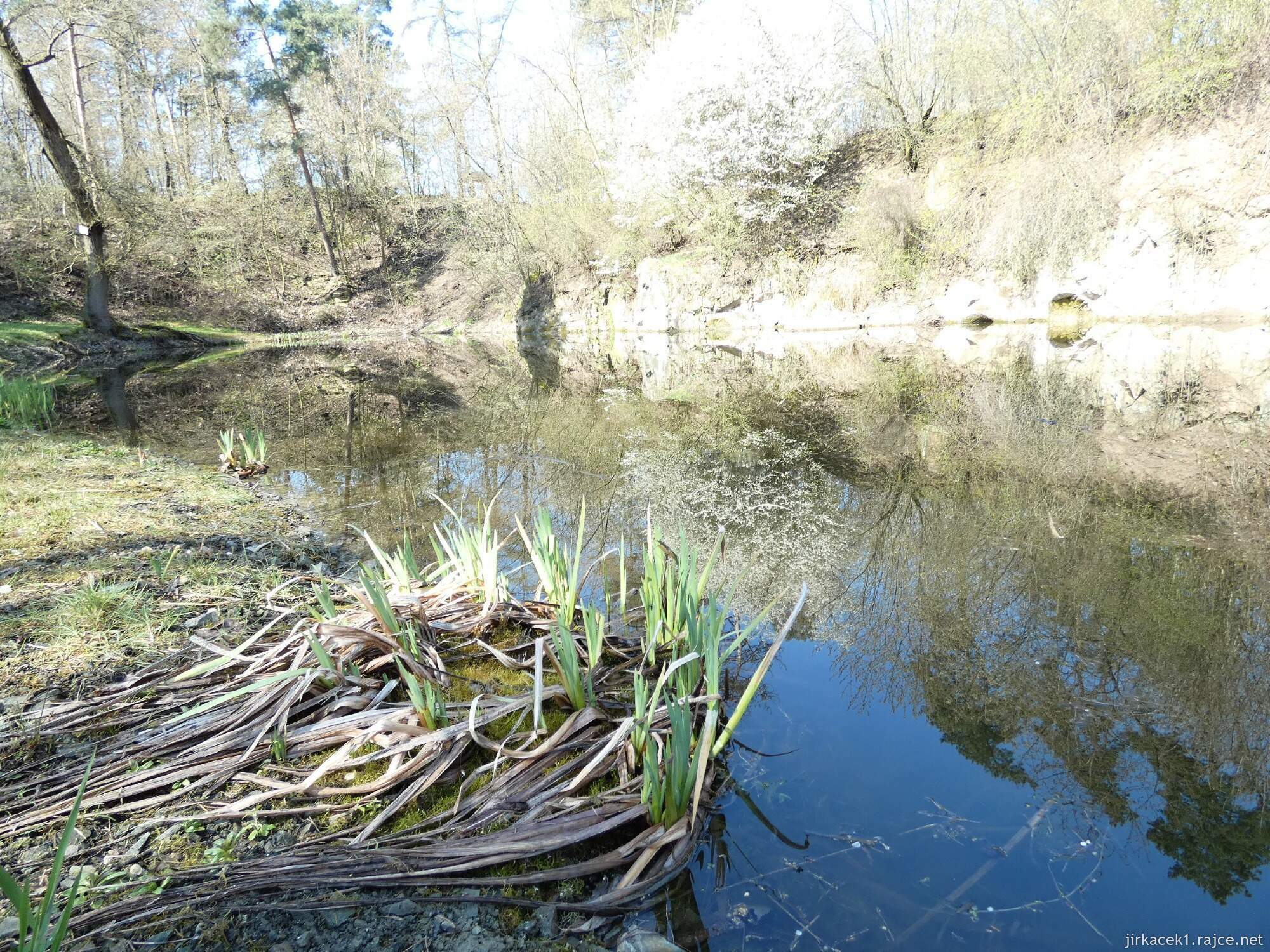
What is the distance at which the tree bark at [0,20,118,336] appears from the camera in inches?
512

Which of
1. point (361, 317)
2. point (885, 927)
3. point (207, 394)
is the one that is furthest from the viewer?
point (361, 317)

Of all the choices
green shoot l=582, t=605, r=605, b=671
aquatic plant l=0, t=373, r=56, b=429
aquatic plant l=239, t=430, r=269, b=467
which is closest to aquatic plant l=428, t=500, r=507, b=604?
green shoot l=582, t=605, r=605, b=671

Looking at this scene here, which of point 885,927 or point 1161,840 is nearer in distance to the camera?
point 885,927

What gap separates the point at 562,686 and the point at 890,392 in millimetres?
8305

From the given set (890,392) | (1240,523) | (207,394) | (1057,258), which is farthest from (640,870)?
(1057,258)

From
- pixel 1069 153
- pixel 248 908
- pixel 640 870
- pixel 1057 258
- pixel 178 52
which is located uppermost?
pixel 178 52

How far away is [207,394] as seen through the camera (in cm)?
1170

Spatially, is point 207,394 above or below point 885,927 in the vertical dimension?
above

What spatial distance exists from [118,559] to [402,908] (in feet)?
9.97

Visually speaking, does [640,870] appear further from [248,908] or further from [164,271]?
[164,271]

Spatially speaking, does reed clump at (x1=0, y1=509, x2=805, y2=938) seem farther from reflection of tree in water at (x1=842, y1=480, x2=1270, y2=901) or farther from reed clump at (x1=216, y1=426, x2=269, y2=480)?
reed clump at (x1=216, y1=426, x2=269, y2=480)

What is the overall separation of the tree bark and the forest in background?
179 mm

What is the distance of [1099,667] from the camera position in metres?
2.62
